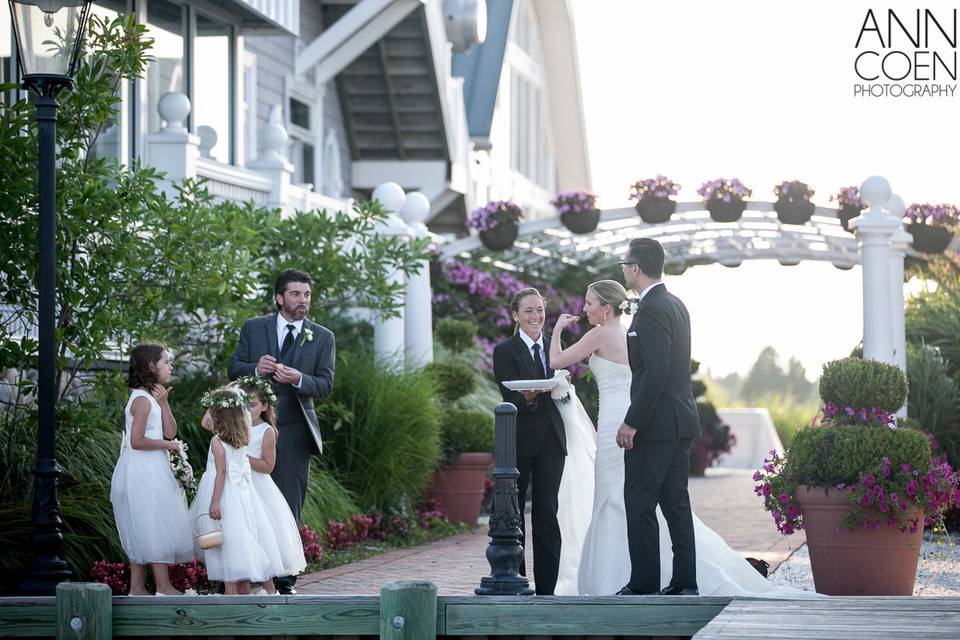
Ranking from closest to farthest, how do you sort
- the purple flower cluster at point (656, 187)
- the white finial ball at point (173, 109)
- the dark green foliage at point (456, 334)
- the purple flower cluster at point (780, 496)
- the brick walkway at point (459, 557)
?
the purple flower cluster at point (780, 496) → the brick walkway at point (459, 557) → the white finial ball at point (173, 109) → the dark green foliage at point (456, 334) → the purple flower cluster at point (656, 187)

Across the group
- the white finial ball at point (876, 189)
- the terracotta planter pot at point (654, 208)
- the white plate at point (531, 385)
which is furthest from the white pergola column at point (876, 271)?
the white plate at point (531, 385)

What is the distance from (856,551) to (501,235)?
9495 mm

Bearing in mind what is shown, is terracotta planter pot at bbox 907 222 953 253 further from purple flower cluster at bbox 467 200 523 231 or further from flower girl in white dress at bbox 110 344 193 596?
flower girl in white dress at bbox 110 344 193 596

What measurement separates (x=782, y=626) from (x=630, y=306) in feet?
7.63

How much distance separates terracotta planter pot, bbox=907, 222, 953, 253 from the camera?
53.5ft

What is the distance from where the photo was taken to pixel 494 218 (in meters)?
18.3

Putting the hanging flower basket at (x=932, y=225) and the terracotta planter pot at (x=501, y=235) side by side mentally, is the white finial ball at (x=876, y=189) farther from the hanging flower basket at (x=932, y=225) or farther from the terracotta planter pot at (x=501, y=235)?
the terracotta planter pot at (x=501, y=235)

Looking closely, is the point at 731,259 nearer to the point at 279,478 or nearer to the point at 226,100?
the point at 226,100

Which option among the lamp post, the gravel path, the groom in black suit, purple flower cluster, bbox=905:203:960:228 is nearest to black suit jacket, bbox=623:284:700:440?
the groom in black suit

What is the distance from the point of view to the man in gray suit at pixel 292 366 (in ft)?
28.3

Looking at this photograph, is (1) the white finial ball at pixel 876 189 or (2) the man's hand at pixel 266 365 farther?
(1) the white finial ball at pixel 876 189

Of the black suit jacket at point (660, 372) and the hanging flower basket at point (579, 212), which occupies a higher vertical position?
the hanging flower basket at point (579, 212)

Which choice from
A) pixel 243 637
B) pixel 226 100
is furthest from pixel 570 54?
pixel 243 637

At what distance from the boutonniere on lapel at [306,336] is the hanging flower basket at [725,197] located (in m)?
9.69
